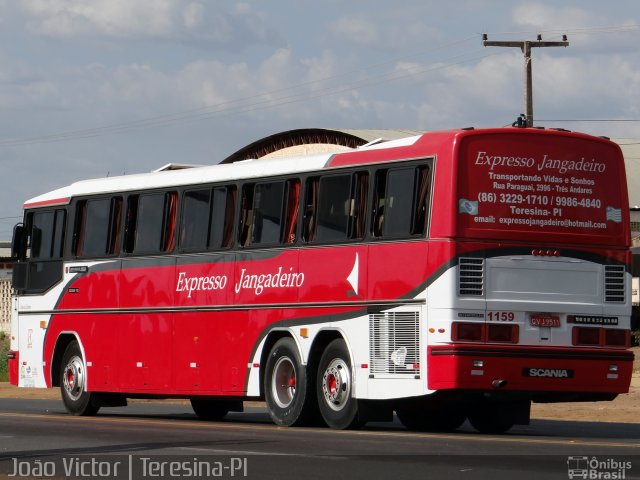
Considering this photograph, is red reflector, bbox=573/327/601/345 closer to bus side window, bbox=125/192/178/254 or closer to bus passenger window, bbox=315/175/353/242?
bus passenger window, bbox=315/175/353/242

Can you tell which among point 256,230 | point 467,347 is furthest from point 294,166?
point 467,347

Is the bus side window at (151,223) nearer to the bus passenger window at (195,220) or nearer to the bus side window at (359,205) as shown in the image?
the bus passenger window at (195,220)

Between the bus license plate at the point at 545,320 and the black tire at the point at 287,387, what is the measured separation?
3241 mm

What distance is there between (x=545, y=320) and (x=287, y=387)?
3.95 metres

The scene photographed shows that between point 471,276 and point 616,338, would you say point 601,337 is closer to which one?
point 616,338

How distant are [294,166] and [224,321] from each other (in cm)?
263

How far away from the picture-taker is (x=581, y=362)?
1992cm

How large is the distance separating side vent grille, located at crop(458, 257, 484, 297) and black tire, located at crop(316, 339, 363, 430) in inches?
83.9

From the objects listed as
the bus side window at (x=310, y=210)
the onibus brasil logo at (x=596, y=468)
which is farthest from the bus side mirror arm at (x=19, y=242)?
the onibus brasil logo at (x=596, y=468)

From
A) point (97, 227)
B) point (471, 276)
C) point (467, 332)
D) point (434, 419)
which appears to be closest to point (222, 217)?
point (97, 227)

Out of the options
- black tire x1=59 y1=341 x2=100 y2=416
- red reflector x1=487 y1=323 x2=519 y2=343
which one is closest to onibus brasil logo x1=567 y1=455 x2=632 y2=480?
red reflector x1=487 y1=323 x2=519 y2=343

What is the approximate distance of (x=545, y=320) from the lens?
1975 centimetres

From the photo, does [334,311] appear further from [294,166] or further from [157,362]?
[157,362]

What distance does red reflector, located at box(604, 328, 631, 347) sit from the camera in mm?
20203
